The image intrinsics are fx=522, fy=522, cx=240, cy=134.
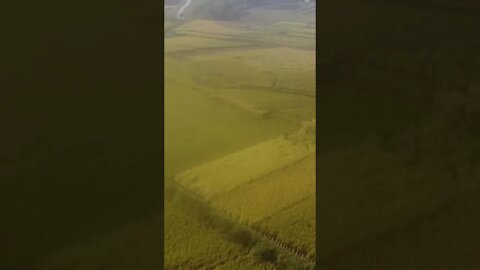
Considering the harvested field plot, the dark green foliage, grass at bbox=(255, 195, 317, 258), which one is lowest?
the dark green foliage

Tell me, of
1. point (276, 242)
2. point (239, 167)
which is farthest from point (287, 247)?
point (239, 167)

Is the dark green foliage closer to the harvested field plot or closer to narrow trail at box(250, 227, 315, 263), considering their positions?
narrow trail at box(250, 227, 315, 263)

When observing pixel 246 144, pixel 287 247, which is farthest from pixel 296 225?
pixel 246 144

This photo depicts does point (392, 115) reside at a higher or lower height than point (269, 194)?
higher

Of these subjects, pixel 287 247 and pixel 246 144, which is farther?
pixel 246 144

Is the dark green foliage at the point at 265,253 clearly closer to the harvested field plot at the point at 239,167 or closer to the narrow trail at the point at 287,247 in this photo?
the narrow trail at the point at 287,247

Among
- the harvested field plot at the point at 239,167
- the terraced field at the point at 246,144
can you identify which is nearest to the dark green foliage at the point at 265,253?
the terraced field at the point at 246,144

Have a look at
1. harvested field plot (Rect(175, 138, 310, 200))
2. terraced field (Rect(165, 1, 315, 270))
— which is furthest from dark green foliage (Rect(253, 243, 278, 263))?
harvested field plot (Rect(175, 138, 310, 200))

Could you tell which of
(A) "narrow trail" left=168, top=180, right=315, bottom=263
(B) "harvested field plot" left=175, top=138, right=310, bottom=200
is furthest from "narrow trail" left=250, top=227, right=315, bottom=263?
(B) "harvested field plot" left=175, top=138, right=310, bottom=200

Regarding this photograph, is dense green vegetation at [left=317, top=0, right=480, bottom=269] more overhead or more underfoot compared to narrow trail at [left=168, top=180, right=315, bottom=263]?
more overhead

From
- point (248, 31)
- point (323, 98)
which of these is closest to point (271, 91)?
point (323, 98)

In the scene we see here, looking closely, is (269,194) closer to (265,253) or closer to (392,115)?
(265,253)

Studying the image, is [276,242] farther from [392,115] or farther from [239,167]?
[392,115]

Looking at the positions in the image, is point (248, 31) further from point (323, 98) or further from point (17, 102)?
point (17, 102)
